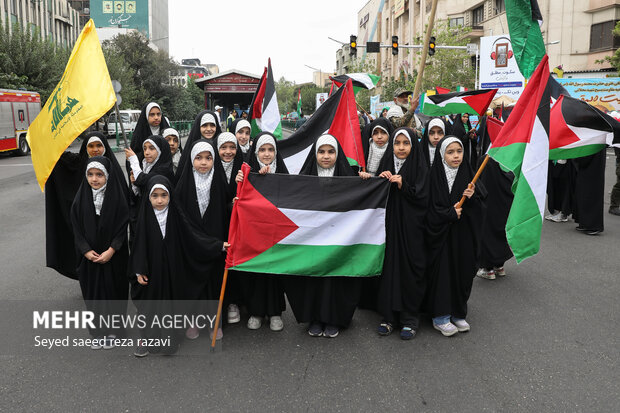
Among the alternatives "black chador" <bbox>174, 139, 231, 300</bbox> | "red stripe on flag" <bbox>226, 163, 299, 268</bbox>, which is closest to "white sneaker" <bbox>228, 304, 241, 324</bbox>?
"black chador" <bbox>174, 139, 231, 300</bbox>

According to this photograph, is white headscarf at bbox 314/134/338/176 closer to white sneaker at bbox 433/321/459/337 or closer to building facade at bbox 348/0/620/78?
white sneaker at bbox 433/321/459/337

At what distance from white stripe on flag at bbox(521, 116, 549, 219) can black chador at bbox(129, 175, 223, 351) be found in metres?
2.47

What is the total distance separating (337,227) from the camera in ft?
13.7

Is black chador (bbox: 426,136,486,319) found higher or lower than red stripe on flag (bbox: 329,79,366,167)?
lower

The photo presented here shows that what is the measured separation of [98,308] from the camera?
398 centimetres

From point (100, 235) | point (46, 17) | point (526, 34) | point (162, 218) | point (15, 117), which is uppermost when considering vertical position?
point (46, 17)

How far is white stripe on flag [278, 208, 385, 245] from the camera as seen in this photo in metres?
4.13

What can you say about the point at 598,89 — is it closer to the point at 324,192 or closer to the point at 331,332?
the point at 324,192

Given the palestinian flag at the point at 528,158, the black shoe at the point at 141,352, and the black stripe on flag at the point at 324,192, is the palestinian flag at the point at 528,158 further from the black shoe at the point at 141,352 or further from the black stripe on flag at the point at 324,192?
the black shoe at the point at 141,352

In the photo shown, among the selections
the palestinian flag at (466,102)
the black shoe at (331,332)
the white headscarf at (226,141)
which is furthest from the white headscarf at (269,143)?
the palestinian flag at (466,102)

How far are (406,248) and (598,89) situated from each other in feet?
83.2

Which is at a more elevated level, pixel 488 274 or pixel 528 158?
pixel 528 158

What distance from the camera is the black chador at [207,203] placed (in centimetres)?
411

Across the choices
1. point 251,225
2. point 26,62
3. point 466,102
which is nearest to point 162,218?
point 251,225
